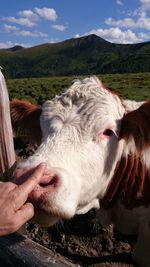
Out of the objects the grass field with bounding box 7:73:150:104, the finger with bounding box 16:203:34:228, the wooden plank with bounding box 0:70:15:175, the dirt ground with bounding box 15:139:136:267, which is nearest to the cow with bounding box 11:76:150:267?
the wooden plank with bounding box 0:70:15:175

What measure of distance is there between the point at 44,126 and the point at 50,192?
1038 mm

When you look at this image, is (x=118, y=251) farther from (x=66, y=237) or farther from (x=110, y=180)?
(x=110, y=180)

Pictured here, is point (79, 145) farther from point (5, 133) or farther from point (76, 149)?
point (5, 133)

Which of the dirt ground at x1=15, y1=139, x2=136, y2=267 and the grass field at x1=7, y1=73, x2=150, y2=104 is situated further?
the grass field at x1=7, y1=73, x2=150, y2=104

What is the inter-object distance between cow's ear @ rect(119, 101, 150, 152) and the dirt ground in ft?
7.36

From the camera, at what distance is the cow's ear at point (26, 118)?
4.64 meters

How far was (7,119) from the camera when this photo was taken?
345 cm

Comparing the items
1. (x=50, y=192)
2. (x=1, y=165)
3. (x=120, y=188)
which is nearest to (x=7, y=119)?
(x=1, y=165)

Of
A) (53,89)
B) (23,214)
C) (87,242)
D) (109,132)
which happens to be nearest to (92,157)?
(109,132)

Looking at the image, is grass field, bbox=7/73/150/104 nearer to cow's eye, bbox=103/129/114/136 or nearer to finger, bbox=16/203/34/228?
cow's eye, bbox=103/129/114/136

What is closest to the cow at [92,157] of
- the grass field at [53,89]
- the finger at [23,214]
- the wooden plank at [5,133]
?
the wooden plank at [5,133]

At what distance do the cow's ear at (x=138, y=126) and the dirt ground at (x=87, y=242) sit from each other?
224 centimetres

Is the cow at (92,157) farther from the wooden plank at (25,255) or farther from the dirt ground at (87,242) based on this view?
the dirt ground at (87,242)

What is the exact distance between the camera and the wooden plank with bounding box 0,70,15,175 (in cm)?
338
